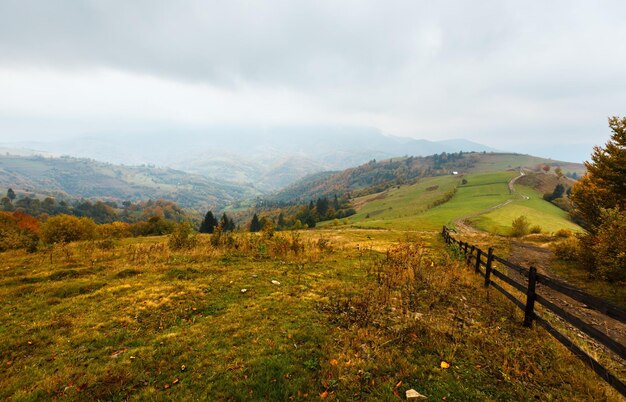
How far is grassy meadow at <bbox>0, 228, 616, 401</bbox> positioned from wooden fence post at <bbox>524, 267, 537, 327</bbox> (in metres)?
0.45

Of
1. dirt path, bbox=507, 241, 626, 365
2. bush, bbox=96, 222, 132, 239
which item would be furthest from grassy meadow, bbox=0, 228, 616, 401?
bush, bbox=96, 222, 132, 239

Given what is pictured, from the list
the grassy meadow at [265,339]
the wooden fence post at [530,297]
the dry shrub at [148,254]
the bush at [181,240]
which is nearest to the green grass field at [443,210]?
the bush at [181,240]

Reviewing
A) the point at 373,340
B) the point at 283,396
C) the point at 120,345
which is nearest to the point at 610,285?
the point at 373,340

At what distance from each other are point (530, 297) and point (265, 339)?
382 inches

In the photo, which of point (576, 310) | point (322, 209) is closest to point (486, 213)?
point (576, 310)

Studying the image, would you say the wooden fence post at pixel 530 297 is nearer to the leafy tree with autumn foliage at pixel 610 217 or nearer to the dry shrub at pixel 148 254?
the leafy tree with autumn foliage at pixel 610 217

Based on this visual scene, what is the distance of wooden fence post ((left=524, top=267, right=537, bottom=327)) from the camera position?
380 inches

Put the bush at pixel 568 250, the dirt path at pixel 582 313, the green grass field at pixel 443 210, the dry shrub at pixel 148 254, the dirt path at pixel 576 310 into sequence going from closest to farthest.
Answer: the dirt path at pixel 576 310 → the dirt path at pixel 582 313 → the dry shrub at pixel 148 254 → the bush at pixel 568 250 → the green grass field at pixel 443 210

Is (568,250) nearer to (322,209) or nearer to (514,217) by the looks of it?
(514,217)

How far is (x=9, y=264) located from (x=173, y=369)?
17869mm

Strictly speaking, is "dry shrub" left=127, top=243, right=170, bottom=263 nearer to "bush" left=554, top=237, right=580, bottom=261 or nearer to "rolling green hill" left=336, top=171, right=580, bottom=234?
"bush" left=554, top=237, right=580, bottom=261

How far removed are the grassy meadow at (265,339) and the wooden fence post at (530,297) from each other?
446mm

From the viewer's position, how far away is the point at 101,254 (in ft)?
62.7

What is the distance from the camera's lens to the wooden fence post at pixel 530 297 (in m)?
9.64
